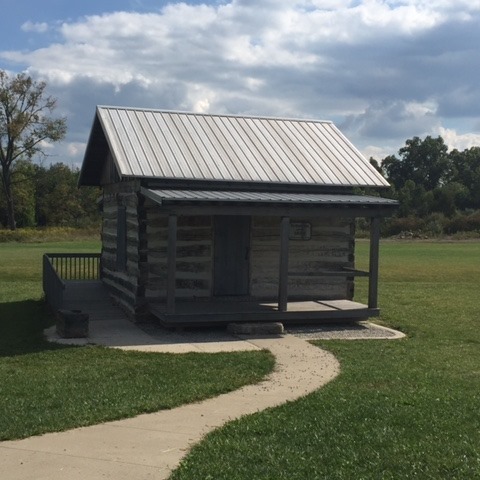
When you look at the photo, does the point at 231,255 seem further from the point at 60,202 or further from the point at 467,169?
the point at 467,169

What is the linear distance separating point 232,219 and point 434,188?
85.6 m

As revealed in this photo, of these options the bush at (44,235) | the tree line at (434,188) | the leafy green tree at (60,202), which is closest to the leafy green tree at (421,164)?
the tree line at (434,188)

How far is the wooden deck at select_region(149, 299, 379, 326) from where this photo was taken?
1438 cm

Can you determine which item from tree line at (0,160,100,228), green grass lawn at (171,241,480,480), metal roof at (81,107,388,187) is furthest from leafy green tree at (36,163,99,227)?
green grass lawn at (171,241,480,480)

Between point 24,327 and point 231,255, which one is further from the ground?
point 231,255

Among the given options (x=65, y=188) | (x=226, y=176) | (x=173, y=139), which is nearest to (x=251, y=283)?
(x=226, y=176)

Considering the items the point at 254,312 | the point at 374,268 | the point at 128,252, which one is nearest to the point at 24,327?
the point at 128,252

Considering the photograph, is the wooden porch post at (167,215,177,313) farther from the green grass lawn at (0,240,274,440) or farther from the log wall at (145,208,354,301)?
the green grass lawn at (0,240,274,440)

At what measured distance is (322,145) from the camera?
18.7 m

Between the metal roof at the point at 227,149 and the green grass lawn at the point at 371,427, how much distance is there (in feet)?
15.1

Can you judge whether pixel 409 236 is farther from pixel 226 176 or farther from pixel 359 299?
pixel 226 176

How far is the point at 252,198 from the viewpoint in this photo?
14469mm

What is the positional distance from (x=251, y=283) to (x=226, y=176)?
255 cm

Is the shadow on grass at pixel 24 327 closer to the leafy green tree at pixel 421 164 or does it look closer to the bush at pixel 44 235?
the bush at pixel 44 235
